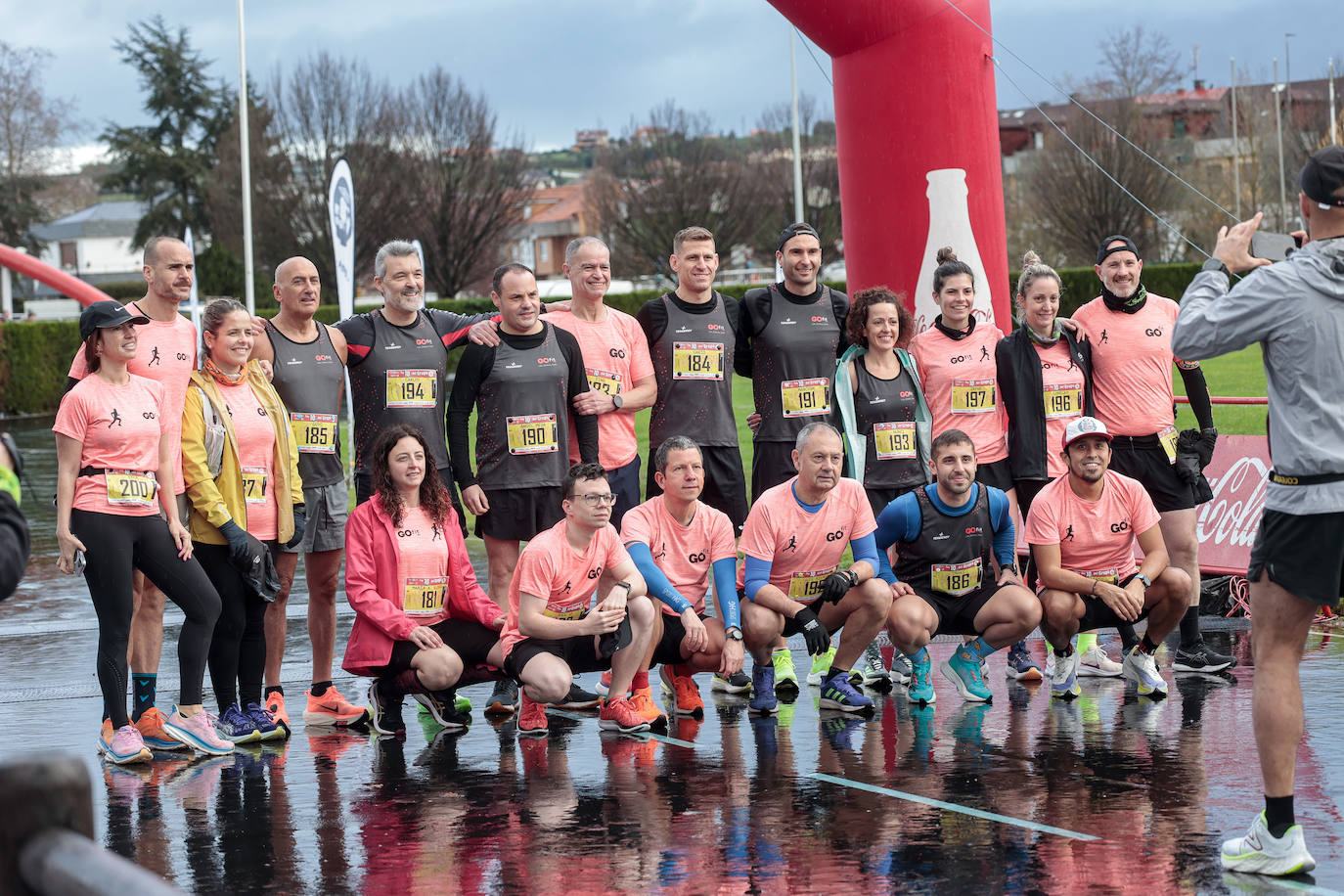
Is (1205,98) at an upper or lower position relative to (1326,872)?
upper

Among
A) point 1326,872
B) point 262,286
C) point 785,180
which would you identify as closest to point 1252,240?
point 1326,872

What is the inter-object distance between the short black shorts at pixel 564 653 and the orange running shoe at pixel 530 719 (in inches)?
5.6

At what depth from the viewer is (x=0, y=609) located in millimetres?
10656

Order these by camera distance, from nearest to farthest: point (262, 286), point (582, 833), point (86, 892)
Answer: point (86, 892) → point (582, 833) → point (262, 286)

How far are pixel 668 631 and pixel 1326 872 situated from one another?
A: 333cm

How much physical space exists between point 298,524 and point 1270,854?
4.47 m

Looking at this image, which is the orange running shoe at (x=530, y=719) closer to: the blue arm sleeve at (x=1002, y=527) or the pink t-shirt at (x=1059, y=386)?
the blue arm sleeve at (x=1002, y=527)

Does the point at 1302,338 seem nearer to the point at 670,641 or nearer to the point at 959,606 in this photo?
the point at 959,606

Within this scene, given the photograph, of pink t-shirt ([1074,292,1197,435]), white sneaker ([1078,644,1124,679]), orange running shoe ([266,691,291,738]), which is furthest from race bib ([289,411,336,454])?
white sneaker ([1078,644,1124,679])

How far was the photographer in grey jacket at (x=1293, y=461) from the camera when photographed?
4.46 meters

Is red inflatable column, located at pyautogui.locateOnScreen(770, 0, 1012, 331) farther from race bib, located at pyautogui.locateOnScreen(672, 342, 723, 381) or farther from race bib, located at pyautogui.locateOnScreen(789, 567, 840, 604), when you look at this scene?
race bib, located at pyautogui.locateOnScreen(789, 567, 840, 604)

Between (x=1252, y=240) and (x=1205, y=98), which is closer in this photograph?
(x=1252, y=240)

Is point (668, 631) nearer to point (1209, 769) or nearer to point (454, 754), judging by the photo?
point (454, 754)

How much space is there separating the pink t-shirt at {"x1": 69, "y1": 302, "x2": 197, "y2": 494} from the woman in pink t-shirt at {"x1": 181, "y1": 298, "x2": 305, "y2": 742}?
85 mm
